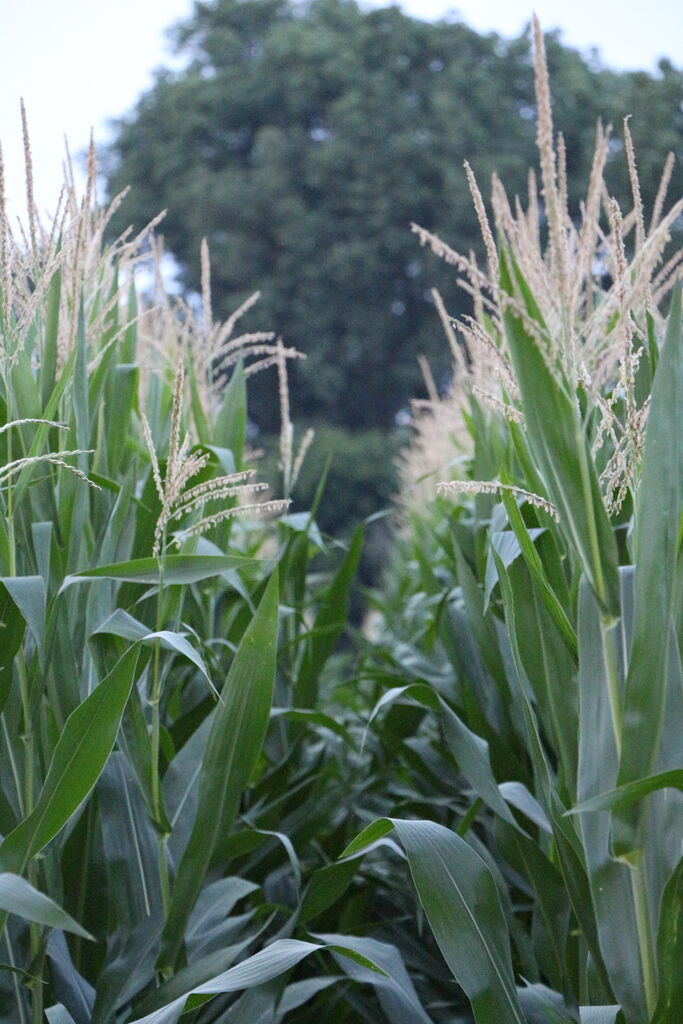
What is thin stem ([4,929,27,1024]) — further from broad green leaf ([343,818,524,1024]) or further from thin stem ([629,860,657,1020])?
thin stem ([629,860,657,1020])

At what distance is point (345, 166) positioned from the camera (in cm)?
1941

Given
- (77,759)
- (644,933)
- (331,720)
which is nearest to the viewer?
(644,933)

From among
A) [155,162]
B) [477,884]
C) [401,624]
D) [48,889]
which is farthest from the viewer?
[155,162]

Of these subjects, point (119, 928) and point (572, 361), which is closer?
point (572, 361)

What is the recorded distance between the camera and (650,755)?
105 centimetres

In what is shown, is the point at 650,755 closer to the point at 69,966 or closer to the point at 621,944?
the point at 621,944

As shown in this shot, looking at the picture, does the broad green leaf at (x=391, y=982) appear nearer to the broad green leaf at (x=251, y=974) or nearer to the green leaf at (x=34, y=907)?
the broad green leaf at (x=251, y=974)

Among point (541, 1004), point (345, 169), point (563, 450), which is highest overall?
point (345, 169)

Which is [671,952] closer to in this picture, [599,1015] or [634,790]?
[599,1015]

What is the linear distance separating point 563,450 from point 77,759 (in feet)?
2.28

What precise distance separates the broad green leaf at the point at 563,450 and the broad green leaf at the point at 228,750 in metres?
0.47

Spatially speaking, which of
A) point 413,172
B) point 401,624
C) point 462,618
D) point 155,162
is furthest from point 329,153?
Result: point 462,618

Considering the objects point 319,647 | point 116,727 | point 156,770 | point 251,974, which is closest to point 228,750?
point 156,770

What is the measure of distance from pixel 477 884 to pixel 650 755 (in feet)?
1.00
